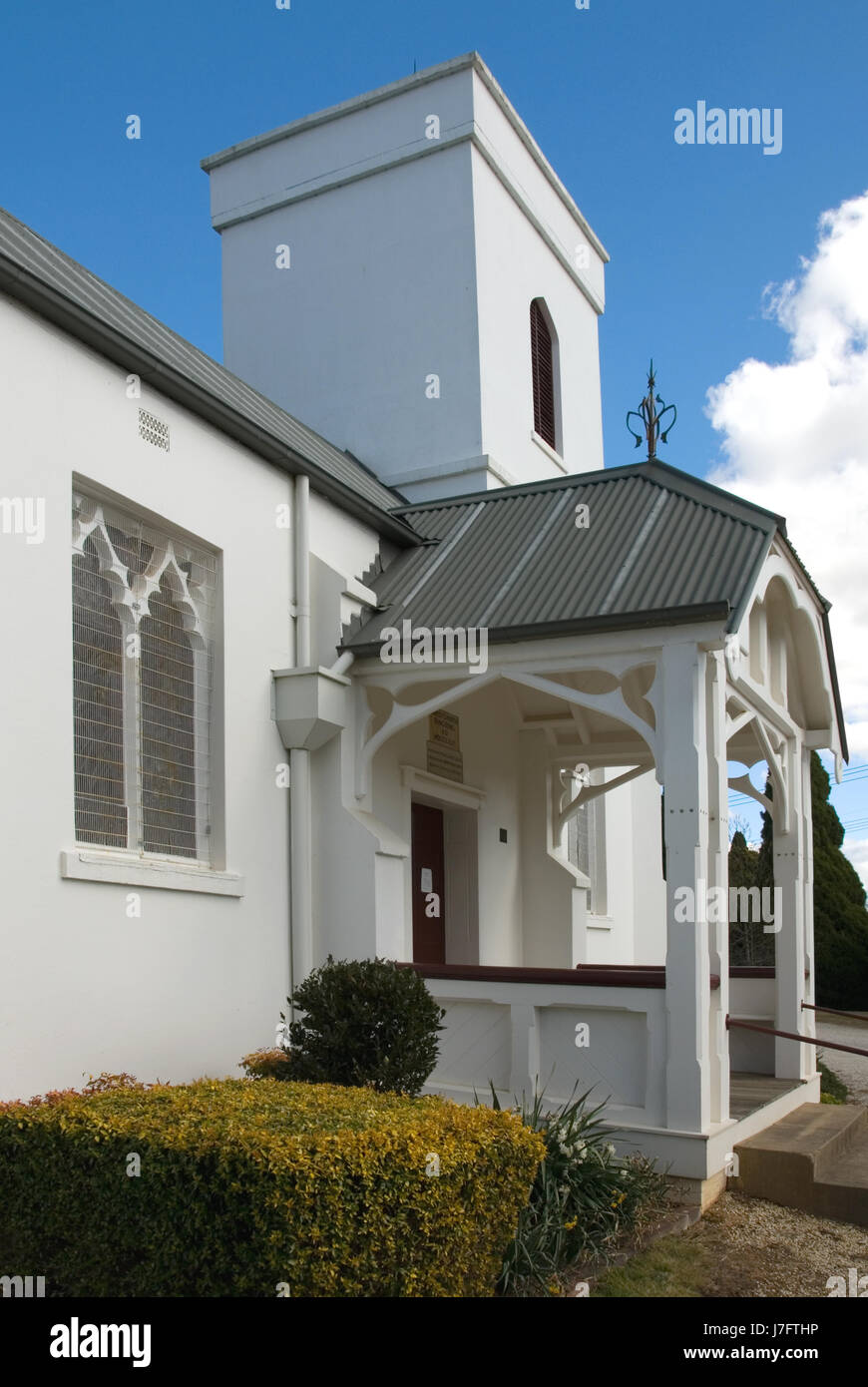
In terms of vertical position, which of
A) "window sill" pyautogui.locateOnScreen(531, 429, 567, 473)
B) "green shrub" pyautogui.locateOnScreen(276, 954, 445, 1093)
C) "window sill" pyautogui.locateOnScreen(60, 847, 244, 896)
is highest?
"window sill" pyautogui.locateOnScreen(531, 429, 567, 473)

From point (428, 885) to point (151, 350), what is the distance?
626 cm

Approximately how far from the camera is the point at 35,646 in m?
7.12

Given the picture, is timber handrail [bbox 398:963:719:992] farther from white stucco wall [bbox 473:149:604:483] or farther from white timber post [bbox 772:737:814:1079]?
white stucco wall [bbox 473:149:604:483]

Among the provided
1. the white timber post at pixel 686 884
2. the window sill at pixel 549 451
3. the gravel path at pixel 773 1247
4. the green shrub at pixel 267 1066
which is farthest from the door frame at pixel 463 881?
the window sill at pixel 549 451

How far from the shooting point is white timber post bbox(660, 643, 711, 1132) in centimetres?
826

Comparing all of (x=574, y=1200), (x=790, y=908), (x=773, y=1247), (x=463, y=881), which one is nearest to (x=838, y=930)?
(x=790, y=908)

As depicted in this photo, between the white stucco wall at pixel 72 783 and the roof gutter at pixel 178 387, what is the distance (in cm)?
10

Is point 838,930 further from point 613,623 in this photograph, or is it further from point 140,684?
point 140,684

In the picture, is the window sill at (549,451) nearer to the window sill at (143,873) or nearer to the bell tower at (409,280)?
the bell tower at (409,280)

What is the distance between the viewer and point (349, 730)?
9867mm

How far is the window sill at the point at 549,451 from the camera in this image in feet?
54.7

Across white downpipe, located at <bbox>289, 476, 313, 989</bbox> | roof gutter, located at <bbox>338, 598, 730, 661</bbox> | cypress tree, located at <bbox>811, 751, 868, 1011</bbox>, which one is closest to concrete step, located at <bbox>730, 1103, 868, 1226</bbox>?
white downpipe, located at <bbox>289, 476, 313, 989</bbox>

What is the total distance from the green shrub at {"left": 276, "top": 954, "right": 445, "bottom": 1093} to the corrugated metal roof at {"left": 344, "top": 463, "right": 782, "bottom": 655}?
3.01 meters
